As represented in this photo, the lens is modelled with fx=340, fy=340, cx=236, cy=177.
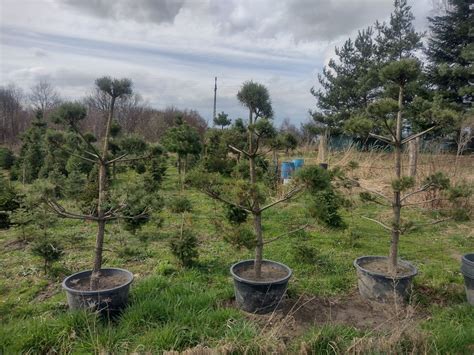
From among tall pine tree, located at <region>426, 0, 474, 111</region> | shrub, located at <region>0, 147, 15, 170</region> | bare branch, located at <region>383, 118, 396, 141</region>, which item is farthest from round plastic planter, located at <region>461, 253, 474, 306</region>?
shrub, located at <region>0, 147, 15, 170</region>

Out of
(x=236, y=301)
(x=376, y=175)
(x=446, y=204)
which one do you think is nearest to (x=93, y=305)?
(x=236, y=301)

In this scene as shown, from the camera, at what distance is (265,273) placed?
10.4 feet

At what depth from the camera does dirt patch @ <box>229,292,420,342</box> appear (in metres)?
2.65

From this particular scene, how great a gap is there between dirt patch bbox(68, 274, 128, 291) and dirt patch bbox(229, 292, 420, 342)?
3.81ft

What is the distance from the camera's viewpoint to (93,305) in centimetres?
254

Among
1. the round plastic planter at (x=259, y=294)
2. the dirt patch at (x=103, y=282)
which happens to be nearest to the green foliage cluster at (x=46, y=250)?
the dirt patch at (x=103, y=282)

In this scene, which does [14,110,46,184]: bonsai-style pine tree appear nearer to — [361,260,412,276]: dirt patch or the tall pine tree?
[361,260,412,276]: dirt patch

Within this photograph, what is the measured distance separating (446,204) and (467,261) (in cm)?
424

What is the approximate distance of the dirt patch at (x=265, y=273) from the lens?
9.90ft

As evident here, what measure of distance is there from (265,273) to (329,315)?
65cm

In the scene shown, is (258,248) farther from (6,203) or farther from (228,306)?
(6,203)

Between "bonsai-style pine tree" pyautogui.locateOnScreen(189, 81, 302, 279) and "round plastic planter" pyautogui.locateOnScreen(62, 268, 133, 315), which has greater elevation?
"bonsai-style pine tree" pyautogui.locateOnScreen(189, 81, 302, 279)

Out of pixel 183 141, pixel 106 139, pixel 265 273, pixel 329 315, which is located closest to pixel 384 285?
pixel 329 315

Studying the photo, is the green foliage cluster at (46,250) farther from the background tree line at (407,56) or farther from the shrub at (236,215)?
the background tree line at (407,56)
